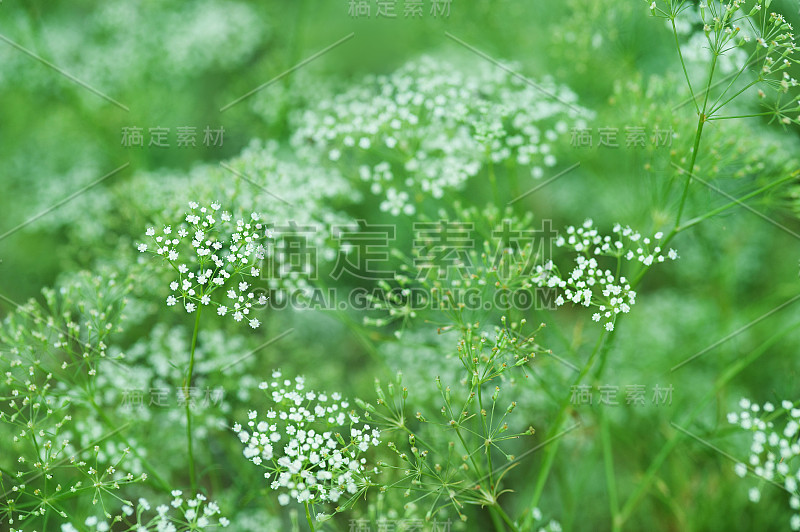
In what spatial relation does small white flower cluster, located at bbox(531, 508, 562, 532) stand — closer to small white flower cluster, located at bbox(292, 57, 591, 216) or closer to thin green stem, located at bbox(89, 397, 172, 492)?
small white flower cluster, located at bbox(292, 57, 591, 216)

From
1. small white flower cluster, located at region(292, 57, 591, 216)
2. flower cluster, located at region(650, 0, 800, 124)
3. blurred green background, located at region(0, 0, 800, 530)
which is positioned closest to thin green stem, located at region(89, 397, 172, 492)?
blurred green background, located at region(0, 0, 800, 530)

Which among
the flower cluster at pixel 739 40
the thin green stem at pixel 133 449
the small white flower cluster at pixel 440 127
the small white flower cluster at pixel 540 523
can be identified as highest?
the flower cluster at pixel 739 40

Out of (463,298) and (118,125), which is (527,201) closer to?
(463,298)

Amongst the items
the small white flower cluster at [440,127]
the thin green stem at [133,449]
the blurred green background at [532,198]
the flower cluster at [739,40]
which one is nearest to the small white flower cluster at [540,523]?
the blurred green background at [532,198]

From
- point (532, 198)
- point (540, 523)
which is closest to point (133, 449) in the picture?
point (540, 523)

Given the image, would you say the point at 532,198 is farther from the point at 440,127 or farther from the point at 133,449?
the point at 133,449

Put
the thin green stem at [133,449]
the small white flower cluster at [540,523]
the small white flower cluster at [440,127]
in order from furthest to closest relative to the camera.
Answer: the small white flower cluster at [440,127]
the small white flower cluster at [540,523]
the thin green stem at [133,449]

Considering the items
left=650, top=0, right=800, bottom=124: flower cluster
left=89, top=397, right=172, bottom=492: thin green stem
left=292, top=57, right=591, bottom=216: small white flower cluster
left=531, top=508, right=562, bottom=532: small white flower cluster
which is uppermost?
left=650, top=0, right=800, bottom=124: flower cluster

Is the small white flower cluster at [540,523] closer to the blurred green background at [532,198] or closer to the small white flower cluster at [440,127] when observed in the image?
the blurred green background at [532,198]
